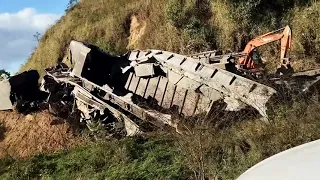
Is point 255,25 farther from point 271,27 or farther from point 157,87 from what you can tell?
point 157,87

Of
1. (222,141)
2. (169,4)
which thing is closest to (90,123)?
(222,141)

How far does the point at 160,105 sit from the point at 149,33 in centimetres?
1031

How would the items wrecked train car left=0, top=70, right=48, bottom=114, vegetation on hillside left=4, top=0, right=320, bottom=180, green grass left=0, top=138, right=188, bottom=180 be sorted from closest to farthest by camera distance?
vegetation on hillside left=4, top=0, right=320, bottom=180 → green grass left=0, top=138, right=188, bottom=180 → wrecked train car left=0, top=70, right=48, bottom=114

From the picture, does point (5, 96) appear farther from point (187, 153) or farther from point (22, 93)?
point (187, 153)

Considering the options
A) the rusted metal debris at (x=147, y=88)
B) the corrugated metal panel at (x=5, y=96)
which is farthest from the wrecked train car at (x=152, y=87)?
the corrugated metal panel at (x=5, y=96)

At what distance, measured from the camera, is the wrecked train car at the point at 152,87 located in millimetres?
10836

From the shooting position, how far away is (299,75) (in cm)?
1124

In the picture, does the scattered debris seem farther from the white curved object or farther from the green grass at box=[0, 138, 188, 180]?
the white curved object

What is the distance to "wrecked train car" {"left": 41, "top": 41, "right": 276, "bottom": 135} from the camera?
10836mm

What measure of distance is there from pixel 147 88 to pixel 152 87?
0.19 meters

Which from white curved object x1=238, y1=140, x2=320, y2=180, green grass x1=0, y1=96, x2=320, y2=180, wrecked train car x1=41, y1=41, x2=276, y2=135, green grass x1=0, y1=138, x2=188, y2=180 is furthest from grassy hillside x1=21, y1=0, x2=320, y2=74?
white curved object x1=238, y1=140, x2=320, y2=180

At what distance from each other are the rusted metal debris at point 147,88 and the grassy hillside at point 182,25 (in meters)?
3.70

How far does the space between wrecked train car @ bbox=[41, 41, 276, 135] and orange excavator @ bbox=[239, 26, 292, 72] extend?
2079 mm

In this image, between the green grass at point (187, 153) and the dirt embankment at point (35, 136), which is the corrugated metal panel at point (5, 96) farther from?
the green grass at point (187, 153)
